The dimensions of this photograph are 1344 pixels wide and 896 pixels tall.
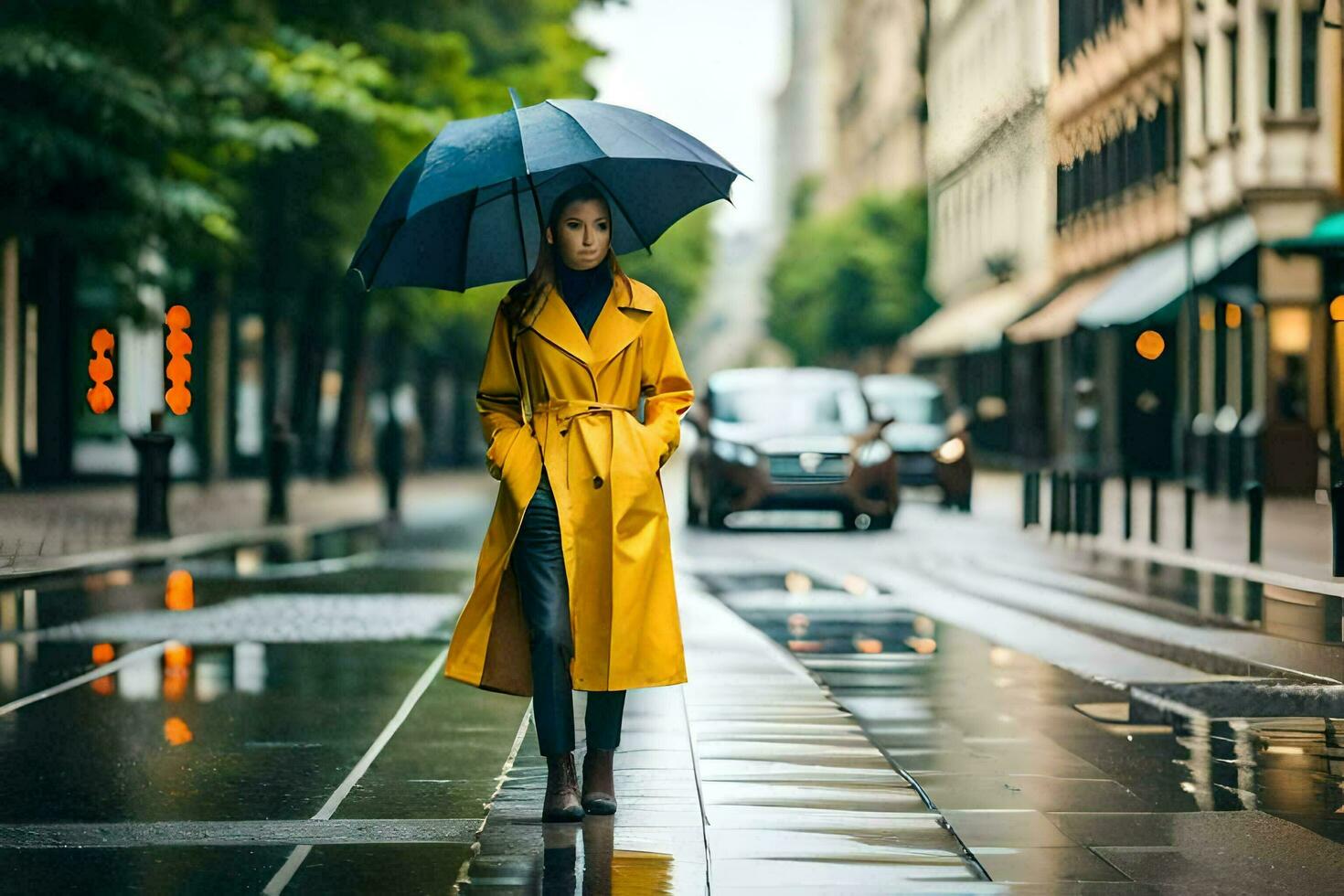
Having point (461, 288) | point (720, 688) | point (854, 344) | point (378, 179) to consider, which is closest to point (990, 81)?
point (720, 688)

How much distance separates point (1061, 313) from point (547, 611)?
36.9 metres

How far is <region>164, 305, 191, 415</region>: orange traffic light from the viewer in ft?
86.0

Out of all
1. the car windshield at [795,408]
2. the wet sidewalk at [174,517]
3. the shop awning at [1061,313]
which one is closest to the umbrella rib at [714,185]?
the wet sidewalk at [174,517]

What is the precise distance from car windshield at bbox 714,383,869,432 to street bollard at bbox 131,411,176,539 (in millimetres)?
6157

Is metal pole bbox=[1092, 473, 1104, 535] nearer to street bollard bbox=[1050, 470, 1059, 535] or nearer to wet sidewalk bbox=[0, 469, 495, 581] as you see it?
street bollard bbox=[1050, 470, 1059, 535]

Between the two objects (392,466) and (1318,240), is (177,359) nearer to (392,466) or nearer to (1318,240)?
(392,466)

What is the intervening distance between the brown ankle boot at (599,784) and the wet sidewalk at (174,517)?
1042 centimetres

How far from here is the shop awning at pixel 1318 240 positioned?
2473 centimetres

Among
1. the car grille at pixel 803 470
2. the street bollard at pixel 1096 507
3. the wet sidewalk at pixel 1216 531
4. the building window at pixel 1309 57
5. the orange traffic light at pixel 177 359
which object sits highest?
the building window at pixel 1309 57

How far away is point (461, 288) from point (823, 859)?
2.10 m

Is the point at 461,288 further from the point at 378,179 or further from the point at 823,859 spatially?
the point at 378,179

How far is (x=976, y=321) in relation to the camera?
5597 centimetres

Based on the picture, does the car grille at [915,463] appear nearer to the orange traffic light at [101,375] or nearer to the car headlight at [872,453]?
the car headlight at [872,453]

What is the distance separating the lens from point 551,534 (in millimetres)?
5867
